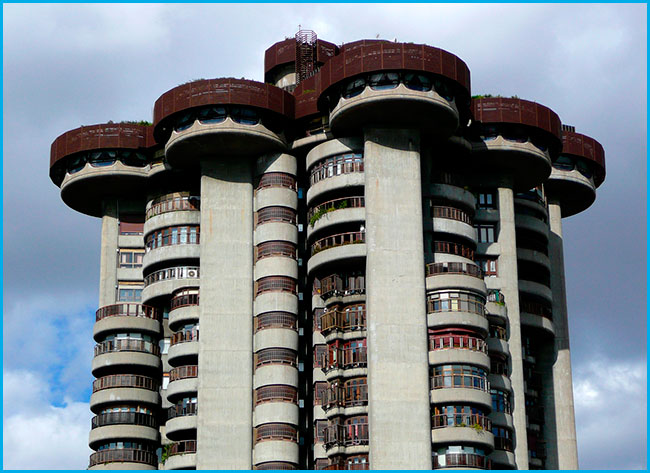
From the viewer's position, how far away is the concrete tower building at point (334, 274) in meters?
109

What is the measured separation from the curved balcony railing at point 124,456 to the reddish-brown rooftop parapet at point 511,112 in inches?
1738

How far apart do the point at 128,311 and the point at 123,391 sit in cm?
820

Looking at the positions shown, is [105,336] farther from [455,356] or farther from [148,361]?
[455,356]

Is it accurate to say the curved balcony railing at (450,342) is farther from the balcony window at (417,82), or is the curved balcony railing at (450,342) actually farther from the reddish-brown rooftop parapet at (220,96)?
the reddish-brown rooftop parapet at (220,96)

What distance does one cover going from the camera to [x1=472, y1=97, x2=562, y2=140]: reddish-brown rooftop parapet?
122 metres

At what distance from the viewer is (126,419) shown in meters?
122

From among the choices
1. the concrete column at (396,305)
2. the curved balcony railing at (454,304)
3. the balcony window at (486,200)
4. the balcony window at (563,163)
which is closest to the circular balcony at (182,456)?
the concrete column at (396,305)

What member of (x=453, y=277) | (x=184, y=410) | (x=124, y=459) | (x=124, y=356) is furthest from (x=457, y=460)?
(x=124, y=356)

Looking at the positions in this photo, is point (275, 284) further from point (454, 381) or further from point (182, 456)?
point (454, 381)

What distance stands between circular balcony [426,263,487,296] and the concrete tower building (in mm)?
150

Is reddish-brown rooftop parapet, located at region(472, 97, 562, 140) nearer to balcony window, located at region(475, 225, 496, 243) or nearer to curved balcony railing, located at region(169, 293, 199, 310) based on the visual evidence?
balcony window, located at region(475, 225, 496, 243)

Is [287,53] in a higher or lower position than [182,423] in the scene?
higher

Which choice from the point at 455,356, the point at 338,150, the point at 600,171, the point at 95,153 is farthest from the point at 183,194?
the point at 600,171

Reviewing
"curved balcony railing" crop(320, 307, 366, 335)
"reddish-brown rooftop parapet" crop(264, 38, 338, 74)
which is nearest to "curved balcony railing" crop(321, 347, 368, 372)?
"curved balcony railing" crop(320, 307, 366, 335)
